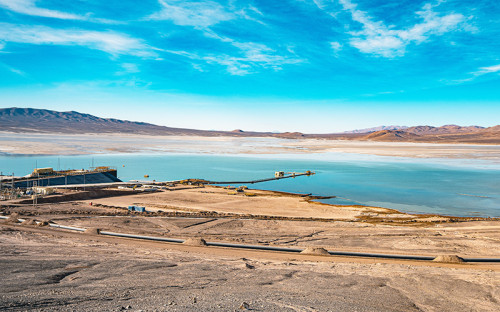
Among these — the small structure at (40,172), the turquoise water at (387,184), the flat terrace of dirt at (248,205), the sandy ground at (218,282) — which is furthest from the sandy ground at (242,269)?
the small structure at (40,172)

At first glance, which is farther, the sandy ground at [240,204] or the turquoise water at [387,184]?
the turquoise water at [387,184]

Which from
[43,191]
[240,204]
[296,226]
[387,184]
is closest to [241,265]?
[296,226]

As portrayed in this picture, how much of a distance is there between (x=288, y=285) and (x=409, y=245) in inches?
382

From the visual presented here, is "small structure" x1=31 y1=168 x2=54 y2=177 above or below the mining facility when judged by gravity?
above

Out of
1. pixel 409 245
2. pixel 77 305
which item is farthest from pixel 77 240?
pixel 409 245

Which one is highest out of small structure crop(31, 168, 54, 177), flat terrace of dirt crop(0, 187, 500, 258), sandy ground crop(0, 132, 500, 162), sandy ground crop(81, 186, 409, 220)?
sandy ground crop(0, 132, 500, 162)

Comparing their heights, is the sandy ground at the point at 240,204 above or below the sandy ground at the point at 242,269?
below

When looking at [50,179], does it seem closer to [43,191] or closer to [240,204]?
[43,191]

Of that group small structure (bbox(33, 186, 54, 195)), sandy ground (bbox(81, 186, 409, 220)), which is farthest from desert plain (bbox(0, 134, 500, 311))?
small structure (bbox(33, 186, 54, 195))

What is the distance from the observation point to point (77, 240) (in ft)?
56.7

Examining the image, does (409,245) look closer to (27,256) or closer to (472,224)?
(472,224)

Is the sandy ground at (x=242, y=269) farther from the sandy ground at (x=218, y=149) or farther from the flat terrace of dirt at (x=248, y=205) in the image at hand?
the sandy ground at (x=218, y=149)

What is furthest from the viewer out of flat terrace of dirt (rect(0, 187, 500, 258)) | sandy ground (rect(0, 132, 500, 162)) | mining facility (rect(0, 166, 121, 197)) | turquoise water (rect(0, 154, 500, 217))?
sandy ground (rect(0, 132, 500, 162))

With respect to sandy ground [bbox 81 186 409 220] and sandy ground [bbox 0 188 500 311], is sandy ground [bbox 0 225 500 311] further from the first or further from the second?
sandy ground [bbox 81 186 409 220]
